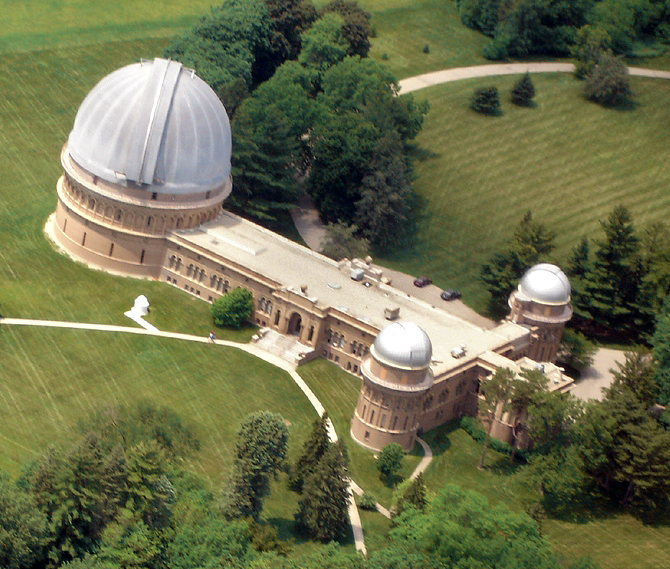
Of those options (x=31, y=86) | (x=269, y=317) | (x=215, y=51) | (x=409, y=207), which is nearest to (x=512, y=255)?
(x=409, y=207)

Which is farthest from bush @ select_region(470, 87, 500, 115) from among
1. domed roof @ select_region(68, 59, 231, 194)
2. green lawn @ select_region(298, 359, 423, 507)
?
green lawn @ select_region(298, 359, 423, 507)

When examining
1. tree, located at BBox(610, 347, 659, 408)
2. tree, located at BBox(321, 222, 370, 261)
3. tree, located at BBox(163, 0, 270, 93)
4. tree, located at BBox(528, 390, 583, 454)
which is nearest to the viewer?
tree, located at BBox(528, 390, 583, 454)

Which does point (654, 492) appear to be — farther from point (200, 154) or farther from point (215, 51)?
point (215, 51)

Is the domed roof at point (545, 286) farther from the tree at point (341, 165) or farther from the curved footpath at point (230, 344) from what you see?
the tree at point (341, 165)

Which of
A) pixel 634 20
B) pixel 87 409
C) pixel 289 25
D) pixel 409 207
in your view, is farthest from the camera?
pixel 634 20

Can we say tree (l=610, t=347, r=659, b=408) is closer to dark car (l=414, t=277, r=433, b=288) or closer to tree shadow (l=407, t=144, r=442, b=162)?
dark car (l=414, t=277, r=433, b=288)

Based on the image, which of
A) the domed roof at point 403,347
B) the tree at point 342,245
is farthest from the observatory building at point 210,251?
the domed roof at point 403,347
